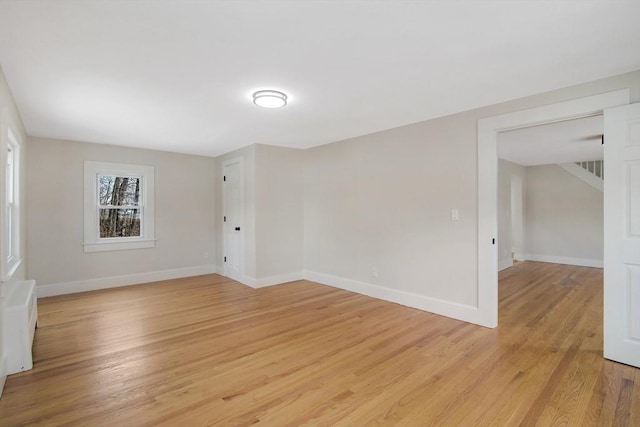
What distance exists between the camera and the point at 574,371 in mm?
2350

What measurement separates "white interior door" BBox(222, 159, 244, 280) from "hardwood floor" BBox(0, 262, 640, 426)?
4.65 feet

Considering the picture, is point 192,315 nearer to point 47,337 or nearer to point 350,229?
point 47,337

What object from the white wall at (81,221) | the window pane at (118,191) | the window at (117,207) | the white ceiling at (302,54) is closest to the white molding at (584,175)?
the white ceiling at (302,54)

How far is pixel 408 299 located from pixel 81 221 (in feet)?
16.7

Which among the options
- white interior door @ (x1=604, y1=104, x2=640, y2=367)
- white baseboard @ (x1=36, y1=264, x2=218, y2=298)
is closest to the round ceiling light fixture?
white interior door @ (x1=604, y1=104, x2=640, y2=367)

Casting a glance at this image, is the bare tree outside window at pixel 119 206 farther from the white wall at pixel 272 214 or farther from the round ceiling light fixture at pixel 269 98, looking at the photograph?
the round ceiling light fixture at pixel 269 98

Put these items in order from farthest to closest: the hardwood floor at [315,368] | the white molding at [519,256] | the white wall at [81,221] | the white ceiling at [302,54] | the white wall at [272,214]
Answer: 1. the white molding at [519,256]
2. the white wall at [272,214]
3. the white wall at [81,221]
4. the hardwood floor at [315,368]
5. the white ceiling at [302,54]

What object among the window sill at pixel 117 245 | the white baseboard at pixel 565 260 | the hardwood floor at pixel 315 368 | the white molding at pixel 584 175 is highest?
the white molding at pixel 584 175

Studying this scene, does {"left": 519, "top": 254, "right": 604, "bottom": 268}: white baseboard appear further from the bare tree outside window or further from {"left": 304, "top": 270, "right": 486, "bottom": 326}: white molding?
the bare tree outside window

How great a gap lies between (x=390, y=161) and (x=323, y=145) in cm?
141

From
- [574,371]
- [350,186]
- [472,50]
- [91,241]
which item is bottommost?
[574,371]

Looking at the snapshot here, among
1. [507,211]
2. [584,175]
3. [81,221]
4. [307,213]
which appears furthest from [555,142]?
[81,221]

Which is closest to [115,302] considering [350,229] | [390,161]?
[350,229]

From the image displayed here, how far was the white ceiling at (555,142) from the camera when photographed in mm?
4125
